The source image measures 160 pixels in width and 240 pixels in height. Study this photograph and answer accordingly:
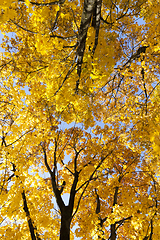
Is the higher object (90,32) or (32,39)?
(32,39)

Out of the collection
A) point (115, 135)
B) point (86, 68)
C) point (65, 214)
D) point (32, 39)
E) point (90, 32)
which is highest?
point (32, 39)

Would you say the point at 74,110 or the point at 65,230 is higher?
the point at 74,110

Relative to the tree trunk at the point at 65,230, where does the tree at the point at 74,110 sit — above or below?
above

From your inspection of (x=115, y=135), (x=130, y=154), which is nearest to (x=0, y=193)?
(x=115, y=135)

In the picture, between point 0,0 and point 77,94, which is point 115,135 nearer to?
point 77,94

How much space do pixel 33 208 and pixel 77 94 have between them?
5.48m

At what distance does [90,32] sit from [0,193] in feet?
19.3

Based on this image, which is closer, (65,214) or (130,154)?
(65,214)

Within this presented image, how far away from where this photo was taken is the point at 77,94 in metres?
4.09

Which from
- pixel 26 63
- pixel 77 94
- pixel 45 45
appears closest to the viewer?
pixel 45 45

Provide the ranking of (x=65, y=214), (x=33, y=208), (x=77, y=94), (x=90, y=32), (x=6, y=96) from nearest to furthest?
1. (x=90, y=32)
2. (x=77, y=94)
3. (x=65, y=214)
4. (x=33, y=208)
5. (x=6, y=96)

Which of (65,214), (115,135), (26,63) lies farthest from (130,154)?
(26,63)

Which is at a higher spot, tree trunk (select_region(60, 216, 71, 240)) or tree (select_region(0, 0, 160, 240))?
tree (select_region(0, 0, 160, 240))

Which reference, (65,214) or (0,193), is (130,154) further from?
(0,193)
